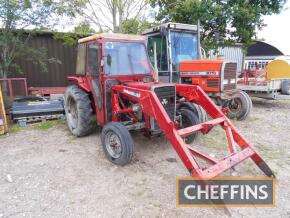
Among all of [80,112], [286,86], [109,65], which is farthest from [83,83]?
[286,86]

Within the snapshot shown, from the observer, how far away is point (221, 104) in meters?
6.06

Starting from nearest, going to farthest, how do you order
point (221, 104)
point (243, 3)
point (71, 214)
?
point (71, 214) < point (221, 104) < point (243, 3)

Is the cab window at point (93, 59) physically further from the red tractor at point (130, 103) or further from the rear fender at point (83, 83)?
the rear fender at point (83, 83)

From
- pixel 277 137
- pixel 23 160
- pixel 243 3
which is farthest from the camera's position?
pixel 243 3

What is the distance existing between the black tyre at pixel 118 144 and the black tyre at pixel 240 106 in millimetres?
3670

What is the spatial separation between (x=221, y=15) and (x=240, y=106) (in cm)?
448

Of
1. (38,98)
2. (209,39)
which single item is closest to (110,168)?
(38,98)

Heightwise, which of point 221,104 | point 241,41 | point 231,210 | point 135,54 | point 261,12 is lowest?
point 231,210

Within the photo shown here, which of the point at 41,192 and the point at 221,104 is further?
the point at 221,104

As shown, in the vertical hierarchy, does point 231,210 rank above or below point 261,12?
below

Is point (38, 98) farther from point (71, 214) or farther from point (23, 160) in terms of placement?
point (71, 214)

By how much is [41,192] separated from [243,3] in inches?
365

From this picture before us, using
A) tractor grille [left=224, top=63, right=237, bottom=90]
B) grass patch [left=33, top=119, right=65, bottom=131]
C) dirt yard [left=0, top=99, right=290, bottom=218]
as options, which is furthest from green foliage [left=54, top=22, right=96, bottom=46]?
tractor grille [left=224, top=63, right=237, bottom=90]

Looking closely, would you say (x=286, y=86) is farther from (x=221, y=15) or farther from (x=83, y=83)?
(x=83, y=83)
